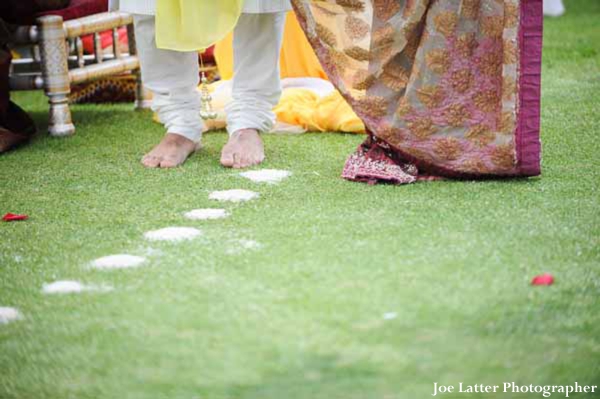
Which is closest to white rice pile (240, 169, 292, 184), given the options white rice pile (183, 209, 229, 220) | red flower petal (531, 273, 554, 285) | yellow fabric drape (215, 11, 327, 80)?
white rice pile (183, 209, 229, 220)

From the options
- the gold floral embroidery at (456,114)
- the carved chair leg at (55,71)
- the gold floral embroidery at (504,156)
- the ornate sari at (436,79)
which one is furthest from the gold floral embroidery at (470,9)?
the carved chair leg at (55,71)

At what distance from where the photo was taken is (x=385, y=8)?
6.91ft

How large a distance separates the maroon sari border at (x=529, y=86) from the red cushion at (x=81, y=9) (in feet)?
5.25

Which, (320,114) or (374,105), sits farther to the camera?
(320,114)

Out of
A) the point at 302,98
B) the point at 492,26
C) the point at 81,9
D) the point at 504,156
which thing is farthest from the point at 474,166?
the point at 81,9

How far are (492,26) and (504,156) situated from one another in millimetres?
299

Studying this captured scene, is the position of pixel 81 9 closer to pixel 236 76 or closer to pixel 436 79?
pixel 236 76

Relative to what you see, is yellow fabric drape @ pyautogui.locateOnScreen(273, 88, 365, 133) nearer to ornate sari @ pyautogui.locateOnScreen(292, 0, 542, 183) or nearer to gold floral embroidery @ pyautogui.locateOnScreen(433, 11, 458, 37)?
ornate sari @ pyautogui.locateOnScreen(292, 0, 542, 183)

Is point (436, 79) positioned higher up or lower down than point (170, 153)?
higher up

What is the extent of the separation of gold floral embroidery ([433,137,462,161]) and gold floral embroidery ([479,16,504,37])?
10.2 inches

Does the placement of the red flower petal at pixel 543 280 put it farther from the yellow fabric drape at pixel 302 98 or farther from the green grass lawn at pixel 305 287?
the yellow fabric drape at pixel 302 98

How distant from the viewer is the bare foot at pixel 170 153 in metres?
2.38

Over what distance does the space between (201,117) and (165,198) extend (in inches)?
20.7

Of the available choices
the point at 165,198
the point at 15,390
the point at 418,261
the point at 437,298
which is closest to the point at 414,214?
the point at 418,261
